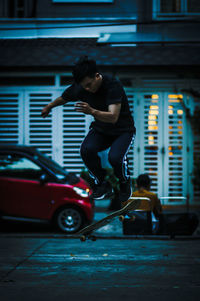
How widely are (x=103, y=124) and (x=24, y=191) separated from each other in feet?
15.1

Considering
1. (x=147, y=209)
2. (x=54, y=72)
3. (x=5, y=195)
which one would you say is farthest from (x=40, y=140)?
(x=147, y=209)

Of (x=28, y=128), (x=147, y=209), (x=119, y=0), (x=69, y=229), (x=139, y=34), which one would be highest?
(x=119, y=0)

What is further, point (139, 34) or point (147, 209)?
point (139, 34)

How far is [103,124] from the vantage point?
575 centimetres

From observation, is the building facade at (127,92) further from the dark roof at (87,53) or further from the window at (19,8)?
the dark roof at (87,53)

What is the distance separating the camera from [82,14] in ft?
46.4

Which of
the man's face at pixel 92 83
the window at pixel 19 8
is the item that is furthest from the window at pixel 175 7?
the man's face at pixel 92 83

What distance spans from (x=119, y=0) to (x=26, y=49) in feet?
10.4

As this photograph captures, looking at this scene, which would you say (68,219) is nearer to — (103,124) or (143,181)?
(143,181)

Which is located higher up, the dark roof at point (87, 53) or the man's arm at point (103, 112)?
the dark roof at point (87, 53)

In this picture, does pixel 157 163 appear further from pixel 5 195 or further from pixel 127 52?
pixel 5 195

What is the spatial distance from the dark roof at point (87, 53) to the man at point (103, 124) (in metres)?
7.44

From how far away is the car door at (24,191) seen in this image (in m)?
9.92

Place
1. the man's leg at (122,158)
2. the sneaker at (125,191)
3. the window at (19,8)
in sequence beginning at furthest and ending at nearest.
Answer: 1. the window at (19,8)
2. the sneaker at (125,191)
3. the man's leg at (122,158)
